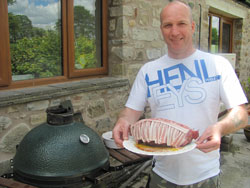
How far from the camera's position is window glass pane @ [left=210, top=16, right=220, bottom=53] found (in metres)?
7.14

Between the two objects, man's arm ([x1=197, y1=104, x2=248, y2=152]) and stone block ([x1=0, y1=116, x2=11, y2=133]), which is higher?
man's arm ([x1=197, y1=104, x2=248, y2=152])

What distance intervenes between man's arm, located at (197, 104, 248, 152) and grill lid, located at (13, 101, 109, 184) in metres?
0.79

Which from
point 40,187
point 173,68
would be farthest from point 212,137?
point 40,187

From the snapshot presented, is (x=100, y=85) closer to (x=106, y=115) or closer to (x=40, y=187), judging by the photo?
(x=106, y=115)

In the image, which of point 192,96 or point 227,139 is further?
point 227,139

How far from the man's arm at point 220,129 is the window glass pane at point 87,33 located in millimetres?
2322

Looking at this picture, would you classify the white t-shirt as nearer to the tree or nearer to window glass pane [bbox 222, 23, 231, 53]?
the tree

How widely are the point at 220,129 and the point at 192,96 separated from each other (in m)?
0.32

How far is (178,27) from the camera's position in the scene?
1.57 m

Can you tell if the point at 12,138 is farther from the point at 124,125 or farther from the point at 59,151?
the point at 124,125

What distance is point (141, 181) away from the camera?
3291 millimetres

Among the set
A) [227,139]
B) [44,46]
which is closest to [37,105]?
[44,46]

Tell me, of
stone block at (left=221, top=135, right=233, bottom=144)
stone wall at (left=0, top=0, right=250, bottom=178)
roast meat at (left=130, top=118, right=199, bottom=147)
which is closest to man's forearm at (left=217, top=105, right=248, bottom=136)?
roast meat at (left=130, top=118, right=199, bottom=147)

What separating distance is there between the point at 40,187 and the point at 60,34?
6.50ft
